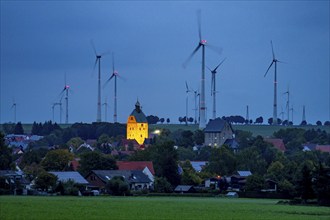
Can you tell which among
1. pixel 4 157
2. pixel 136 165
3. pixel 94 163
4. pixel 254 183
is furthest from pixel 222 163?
pixel 4 157

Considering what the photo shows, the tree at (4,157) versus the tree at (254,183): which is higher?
the tree at (4,157)

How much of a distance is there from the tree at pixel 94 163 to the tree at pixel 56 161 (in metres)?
4.70

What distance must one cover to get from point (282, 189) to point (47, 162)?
113ft

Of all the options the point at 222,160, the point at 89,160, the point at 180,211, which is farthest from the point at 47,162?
the point at 180,211

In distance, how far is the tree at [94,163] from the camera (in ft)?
433

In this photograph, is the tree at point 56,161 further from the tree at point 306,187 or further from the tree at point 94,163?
the tree at point 306,187

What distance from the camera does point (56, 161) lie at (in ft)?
465

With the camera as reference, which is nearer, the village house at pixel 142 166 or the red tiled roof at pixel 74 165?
the red tiled roof at pixel 74 165

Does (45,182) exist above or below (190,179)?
below

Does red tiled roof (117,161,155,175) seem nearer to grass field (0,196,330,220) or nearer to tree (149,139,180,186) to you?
tree (149,139,180,186)

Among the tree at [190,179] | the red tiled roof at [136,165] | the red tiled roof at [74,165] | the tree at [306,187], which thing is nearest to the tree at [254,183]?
the tree at [190,179]

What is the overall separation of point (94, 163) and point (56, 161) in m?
9.33

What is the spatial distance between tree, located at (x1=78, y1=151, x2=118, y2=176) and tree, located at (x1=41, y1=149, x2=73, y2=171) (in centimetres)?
470

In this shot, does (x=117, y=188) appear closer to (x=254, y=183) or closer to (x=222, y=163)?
(x=254, y=183)
